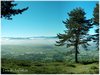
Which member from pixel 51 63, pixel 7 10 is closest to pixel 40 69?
pixel 7 10

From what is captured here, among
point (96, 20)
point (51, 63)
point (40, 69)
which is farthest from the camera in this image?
point (96, 20)

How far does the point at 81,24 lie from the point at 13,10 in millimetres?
20447

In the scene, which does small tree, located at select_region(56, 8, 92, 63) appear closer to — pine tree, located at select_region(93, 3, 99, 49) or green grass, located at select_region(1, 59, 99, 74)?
pine tree, located at select_region(93, 3, 99, 49)

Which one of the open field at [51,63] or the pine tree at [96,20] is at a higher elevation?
the pine tree at [96,20]

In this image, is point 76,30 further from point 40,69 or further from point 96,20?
point 40,69

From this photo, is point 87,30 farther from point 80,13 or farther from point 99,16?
point 99,16

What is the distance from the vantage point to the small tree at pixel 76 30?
4869 cm

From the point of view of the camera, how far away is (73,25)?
48.9m

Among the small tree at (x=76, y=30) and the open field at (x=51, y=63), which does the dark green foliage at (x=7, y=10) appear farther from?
the small tree at (x=76, y=30)

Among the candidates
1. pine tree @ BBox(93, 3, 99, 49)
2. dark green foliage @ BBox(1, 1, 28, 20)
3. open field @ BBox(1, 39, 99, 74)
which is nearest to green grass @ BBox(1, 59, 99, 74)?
open field @ BBox(1, 39, 99, 74)

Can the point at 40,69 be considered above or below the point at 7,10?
below

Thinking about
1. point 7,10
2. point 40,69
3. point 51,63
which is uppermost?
point 7,10

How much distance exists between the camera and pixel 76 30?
4956 centimetres

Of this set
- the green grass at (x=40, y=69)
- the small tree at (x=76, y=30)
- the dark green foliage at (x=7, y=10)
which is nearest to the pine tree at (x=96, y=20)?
the small tree at (x=76, y=30)
